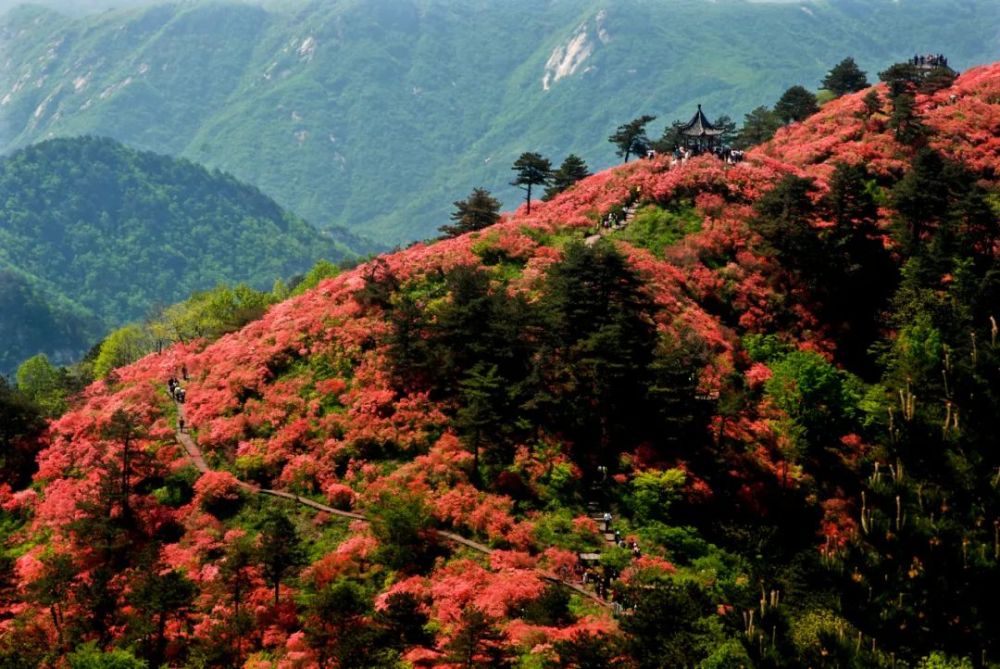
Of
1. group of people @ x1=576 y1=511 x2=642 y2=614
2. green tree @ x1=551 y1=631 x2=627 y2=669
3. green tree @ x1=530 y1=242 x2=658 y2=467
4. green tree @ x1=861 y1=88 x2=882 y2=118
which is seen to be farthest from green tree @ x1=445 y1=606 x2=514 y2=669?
green tree @ x1=861 y1=88 x2=882 y2=118

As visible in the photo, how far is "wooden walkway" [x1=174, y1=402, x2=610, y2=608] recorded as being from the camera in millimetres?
39562

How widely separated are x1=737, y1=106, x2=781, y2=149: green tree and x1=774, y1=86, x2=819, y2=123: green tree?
0.98 meters

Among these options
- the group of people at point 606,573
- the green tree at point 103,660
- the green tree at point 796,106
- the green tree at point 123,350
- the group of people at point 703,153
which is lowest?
the green tree at point 103,660

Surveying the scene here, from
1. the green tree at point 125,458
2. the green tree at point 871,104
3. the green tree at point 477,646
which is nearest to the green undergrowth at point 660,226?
the green tree at point 871,104

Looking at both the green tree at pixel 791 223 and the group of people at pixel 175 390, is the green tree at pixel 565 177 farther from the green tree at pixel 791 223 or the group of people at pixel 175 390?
the group of people at pixel 175 390

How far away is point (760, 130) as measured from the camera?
103 meters

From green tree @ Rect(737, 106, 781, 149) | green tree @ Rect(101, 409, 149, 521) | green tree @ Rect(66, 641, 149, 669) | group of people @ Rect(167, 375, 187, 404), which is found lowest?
green tree @ Rect(66, 641, 149, 669)

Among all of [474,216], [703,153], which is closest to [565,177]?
[703,153]

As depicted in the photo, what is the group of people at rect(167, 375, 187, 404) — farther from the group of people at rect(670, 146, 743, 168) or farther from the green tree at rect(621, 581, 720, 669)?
the group of people at rect(670, 146, 743, 168)

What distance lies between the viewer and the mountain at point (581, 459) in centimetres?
3478

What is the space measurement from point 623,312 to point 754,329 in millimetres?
13804

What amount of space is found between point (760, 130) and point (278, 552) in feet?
270

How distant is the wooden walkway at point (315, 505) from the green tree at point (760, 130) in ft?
234

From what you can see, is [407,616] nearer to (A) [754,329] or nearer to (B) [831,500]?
(B) [831,500]
